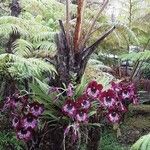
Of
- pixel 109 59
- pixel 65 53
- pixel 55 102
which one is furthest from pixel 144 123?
pixel 109 59

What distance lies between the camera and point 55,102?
396cm

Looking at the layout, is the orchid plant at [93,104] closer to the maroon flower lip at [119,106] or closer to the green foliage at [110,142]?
the maroon flower lip at [119,106]

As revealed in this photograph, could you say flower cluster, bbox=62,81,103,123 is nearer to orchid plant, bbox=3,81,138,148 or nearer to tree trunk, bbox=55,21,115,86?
orchid plant, bbox=3,81,138,148

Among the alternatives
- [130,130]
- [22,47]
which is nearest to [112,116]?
[22,47]

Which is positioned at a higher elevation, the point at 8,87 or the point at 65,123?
the point at 65,123

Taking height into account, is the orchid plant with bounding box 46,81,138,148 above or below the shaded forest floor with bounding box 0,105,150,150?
above

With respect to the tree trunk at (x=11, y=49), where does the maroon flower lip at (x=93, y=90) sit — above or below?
above

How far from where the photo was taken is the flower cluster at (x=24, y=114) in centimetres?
364

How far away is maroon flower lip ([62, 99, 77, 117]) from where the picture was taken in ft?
11.7

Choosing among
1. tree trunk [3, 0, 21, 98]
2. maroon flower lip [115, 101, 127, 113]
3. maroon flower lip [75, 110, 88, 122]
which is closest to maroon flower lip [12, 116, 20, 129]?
maroon flower lip [75, 110, 88, 122]

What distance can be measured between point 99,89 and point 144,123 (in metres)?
2.46

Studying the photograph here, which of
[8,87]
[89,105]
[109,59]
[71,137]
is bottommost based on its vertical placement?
[109,59]

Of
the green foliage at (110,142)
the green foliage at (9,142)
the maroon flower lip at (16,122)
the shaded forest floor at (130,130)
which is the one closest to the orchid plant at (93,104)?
the maroon flower lip at (16,122)

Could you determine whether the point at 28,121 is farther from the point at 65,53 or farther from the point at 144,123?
the point at 144,123
